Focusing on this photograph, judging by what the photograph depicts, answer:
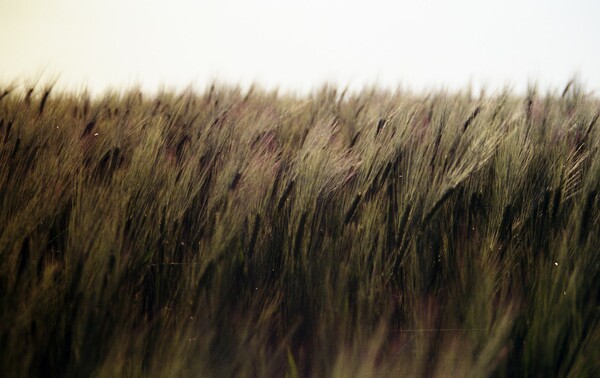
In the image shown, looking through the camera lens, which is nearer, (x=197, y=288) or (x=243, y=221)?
(x=197, y=288)

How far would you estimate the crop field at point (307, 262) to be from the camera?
3.89ft

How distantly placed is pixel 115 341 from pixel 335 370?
1.51 ft

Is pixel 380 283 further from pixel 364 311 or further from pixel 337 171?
pixel 337 171

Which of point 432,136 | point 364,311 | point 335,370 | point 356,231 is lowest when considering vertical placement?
point 335,370

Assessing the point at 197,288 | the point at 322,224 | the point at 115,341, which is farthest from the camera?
the point at 322,224

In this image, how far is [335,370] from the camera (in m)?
1.21

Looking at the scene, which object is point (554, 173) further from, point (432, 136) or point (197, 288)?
point (197, 288)

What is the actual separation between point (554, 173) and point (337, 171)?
1.95 feet

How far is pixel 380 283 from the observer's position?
53.6 inches

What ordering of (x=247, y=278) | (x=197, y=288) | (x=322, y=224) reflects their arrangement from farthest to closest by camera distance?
1. (x=322, y=224)
2. (x=247, y=278)
3. (x=197, y=288)

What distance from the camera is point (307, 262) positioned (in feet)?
4.50

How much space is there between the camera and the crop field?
1.19 metres

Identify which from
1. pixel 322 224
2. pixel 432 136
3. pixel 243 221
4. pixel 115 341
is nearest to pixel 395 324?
pixel 322 224

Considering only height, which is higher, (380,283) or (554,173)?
(554,173)
